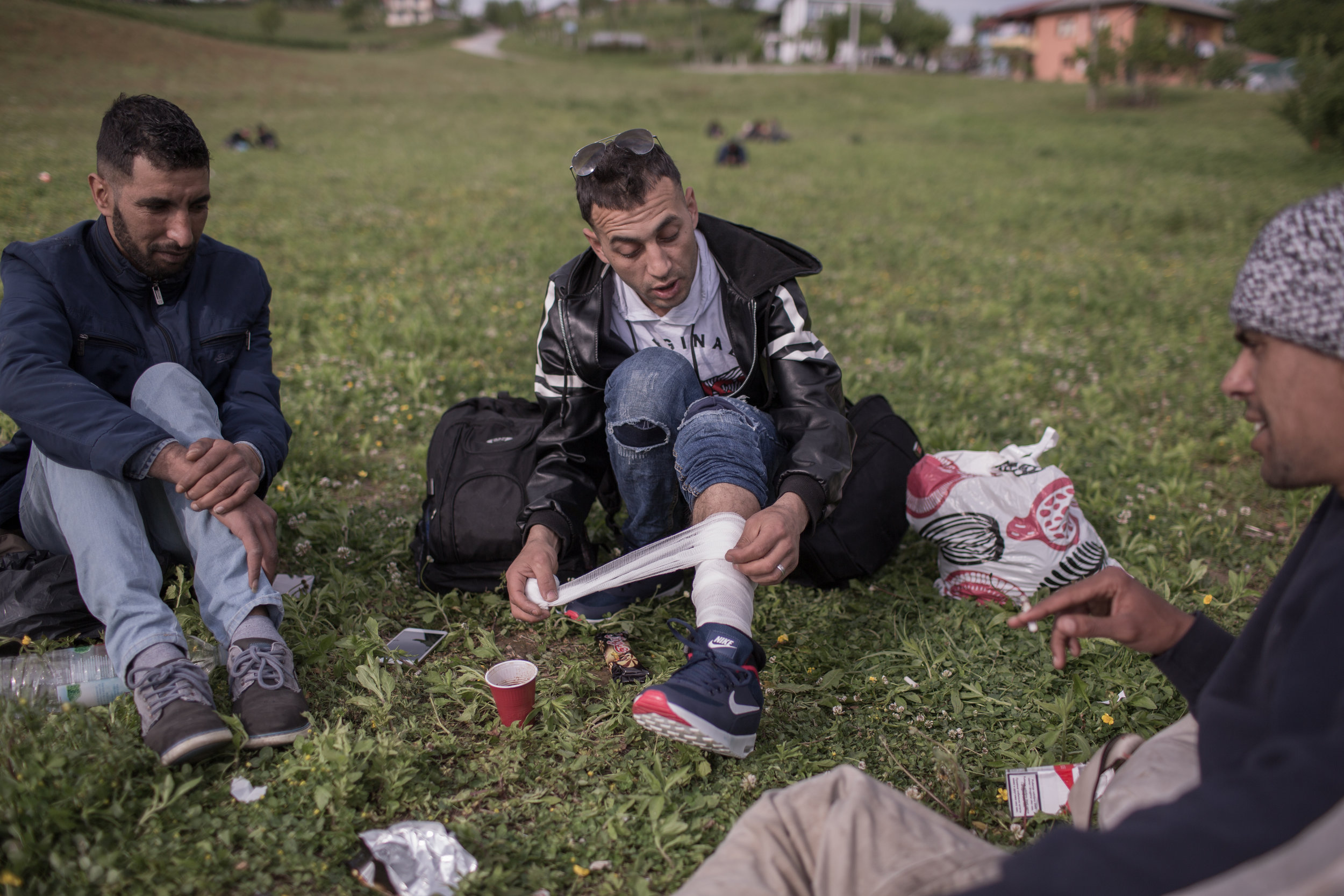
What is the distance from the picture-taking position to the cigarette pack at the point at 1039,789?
2.45 meters

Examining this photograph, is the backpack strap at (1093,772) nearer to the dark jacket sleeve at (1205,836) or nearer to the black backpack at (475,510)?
the dark jacket sleeve at (1205,836)

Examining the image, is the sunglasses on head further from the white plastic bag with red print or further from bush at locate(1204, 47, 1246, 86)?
Result: bush at locate(1204, 47, 1246, 86)

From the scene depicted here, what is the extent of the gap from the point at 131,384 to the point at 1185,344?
738 cm

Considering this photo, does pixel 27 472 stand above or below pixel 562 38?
below

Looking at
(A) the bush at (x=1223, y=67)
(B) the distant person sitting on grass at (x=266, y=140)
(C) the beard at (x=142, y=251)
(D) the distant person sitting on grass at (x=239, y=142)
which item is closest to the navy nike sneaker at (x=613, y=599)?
(C) the beard at (x=142, y=251)

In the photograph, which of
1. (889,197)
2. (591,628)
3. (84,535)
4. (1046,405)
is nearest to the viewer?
(84,535)

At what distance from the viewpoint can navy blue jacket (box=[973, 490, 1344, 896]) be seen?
3.92 feet

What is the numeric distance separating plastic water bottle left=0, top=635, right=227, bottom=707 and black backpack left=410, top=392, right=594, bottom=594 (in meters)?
0.91

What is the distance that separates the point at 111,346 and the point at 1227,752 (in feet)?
11.0

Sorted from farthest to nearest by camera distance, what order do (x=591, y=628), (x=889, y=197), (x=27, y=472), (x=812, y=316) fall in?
(x=889, y=197), (x=812, y=316), (x=591, y=628), (x=27, y=472)

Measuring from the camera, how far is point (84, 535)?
2.61 metres

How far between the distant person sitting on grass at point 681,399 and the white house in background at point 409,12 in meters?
81.6

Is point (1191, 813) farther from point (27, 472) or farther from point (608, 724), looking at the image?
point (27, 472)

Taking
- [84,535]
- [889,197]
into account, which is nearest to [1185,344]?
[84,535]
